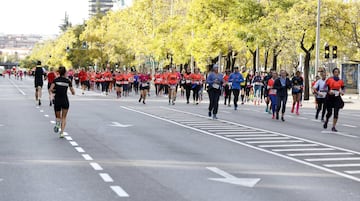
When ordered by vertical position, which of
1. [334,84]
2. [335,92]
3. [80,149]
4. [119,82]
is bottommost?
[80,149]

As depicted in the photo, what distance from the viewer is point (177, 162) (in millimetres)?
12992

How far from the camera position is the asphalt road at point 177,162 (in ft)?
32.1

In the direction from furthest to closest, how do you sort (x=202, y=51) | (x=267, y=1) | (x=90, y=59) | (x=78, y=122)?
(x=90, y=59) → (x=202, y=51) → (x=267, y=1) → (x=78, y=122)

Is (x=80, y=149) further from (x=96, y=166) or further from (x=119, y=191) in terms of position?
(x=119, y=191)

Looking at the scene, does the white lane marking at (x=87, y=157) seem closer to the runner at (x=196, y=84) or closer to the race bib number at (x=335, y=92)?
the race bib number at (x=335, y=92)

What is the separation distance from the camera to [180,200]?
9.12m

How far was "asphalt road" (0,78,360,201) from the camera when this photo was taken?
386 inches

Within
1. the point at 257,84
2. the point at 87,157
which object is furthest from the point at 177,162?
the point at 257,84

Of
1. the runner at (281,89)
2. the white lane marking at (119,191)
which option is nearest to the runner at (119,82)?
the runner at (281,89)

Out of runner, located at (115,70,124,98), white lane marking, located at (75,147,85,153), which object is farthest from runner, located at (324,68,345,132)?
runner, located at (115,70,124,98)

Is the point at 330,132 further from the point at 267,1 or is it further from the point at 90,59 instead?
the point at 90,59

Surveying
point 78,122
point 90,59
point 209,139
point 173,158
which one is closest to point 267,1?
point 78,122

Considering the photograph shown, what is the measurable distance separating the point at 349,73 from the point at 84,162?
39.8 meters

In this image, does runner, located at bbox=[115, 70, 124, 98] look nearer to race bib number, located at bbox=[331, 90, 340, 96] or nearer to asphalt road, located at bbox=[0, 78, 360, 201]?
asphalt road, located at bbox=[0, 78, 360, 201]
